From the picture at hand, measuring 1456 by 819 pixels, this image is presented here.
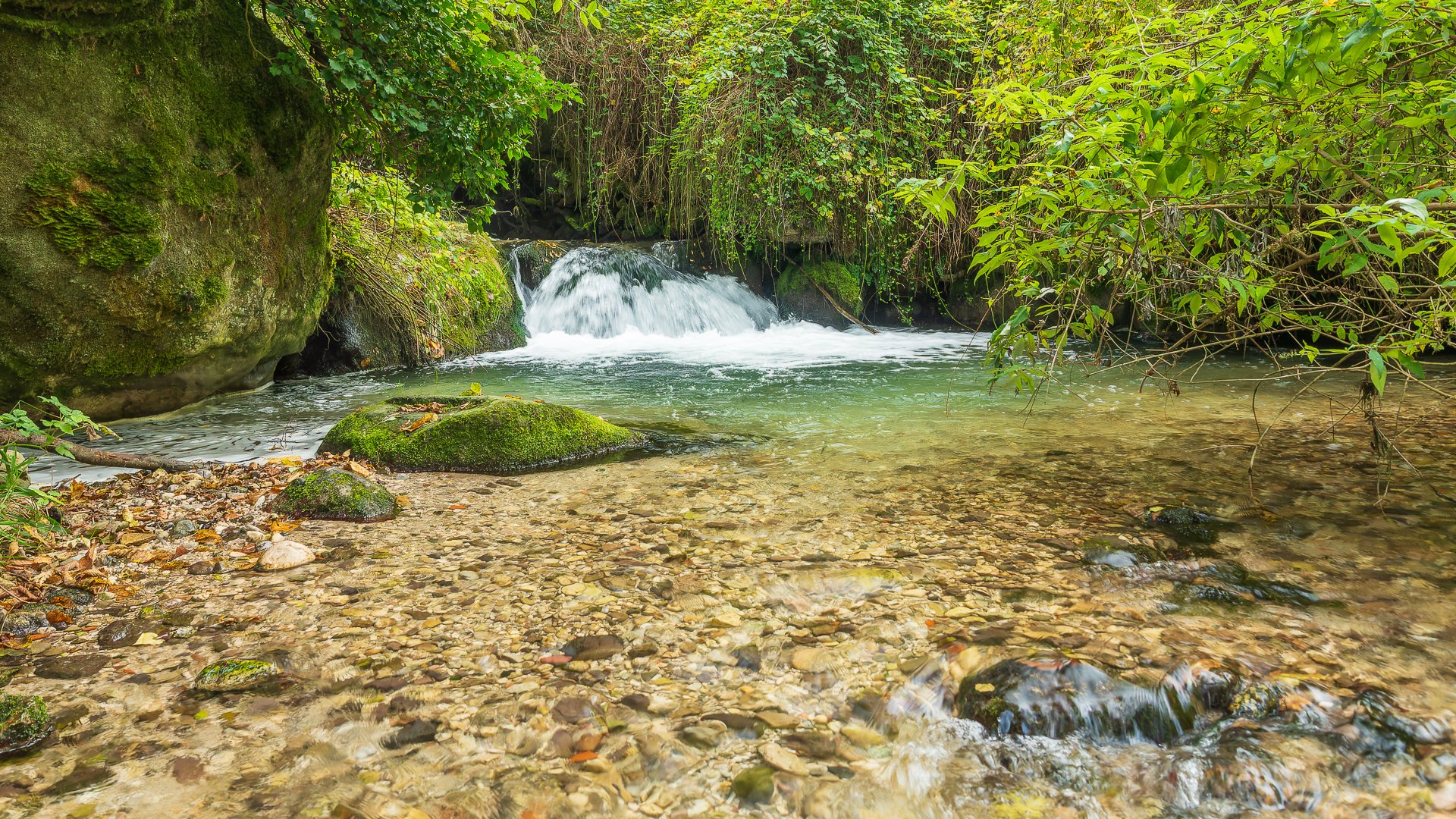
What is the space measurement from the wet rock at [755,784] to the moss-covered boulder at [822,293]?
12.2 m

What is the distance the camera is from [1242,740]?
202 centimetres

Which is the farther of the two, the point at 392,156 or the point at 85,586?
the point at 392,156

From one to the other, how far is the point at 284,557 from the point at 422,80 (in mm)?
3423

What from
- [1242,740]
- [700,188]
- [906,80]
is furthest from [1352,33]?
[700,188]

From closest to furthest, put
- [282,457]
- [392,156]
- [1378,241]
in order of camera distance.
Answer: [1378,241]
[282,457]
[392,156]

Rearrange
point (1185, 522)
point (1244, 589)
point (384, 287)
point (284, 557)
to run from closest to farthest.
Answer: point (1244, 589), point (284, 557), point (1185, 522), point (384, 287)

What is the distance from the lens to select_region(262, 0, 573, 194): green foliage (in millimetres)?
4828

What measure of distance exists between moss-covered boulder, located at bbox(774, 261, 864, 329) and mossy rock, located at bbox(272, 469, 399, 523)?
10700 mm

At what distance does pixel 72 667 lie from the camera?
238 centimetres

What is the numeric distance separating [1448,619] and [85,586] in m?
4.77

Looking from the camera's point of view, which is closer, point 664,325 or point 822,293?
point 664,325

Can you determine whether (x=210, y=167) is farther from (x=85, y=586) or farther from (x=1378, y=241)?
(x=1378, y=241)

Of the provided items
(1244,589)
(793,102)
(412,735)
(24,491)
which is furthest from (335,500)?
(793,102)

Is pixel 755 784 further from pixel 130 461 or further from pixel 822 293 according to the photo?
pixel 822 293
